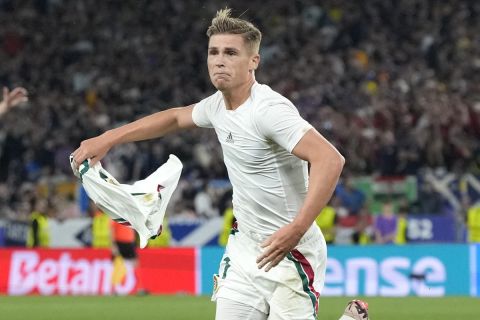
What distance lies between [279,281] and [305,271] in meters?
0.15

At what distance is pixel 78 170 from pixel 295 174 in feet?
3.56

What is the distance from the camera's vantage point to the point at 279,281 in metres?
5.79

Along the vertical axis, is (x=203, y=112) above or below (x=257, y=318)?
above

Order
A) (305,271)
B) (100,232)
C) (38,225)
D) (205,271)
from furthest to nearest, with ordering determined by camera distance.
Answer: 1. (38,225)
2. (100,232)
3. (205,271)
4. (305,271)

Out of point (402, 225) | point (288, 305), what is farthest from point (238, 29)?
point (402, 225)

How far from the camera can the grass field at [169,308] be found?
1354cm

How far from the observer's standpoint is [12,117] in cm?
2275

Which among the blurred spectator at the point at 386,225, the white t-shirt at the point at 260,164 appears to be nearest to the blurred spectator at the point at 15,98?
the white t-shirt at the point at 260,164

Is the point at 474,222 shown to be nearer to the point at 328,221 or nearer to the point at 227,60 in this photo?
the point at 328,221

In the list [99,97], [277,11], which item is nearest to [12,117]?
[99,97]

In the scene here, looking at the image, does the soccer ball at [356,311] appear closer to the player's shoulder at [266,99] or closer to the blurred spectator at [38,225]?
the player's shoulder at [266,99]

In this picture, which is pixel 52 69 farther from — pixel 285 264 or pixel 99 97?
pixel 285 264

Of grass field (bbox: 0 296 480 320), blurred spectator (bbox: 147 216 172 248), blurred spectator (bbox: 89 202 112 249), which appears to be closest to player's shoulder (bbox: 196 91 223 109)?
grass field (bbox: 0 296 480 320)

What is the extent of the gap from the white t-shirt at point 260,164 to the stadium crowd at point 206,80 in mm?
13805
